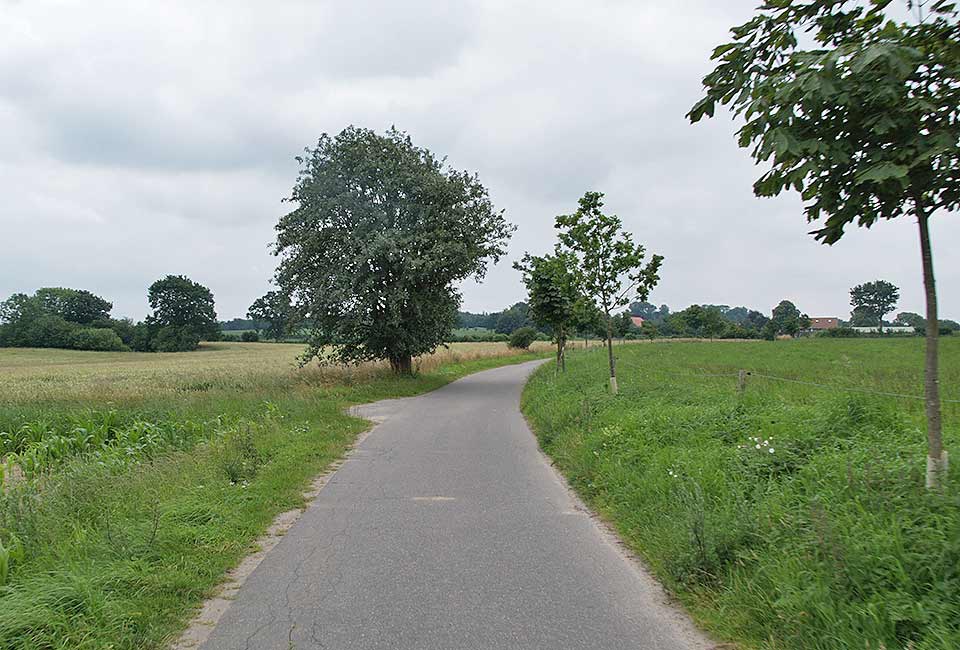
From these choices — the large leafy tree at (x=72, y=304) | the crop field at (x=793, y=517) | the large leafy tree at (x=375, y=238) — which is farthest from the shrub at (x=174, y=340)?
the crop field at (x=793, y=517)

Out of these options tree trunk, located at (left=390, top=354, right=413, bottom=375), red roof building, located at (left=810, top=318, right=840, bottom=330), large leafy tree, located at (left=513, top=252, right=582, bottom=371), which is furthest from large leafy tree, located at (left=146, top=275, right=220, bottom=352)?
red roof building, located at (left=810, top=318, right=840, bottom=330)

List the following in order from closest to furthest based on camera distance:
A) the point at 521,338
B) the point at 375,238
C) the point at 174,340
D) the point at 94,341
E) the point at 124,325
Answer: the point at 375,238
the point at 521,338
the point at 94,341
the point at 174,340
the point at 124,325

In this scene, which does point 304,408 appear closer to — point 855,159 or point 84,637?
point 84,637

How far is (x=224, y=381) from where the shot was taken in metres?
24.0

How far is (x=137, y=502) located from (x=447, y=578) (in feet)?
12.3

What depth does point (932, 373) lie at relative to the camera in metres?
4.20

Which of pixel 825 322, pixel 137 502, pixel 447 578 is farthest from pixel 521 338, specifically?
pixel 825 322

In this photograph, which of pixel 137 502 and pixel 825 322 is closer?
pixel 137 502

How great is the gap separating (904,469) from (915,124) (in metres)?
2.52

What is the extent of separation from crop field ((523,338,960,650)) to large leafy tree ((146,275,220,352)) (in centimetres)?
8215

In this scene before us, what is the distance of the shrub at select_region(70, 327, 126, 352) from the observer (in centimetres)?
7812

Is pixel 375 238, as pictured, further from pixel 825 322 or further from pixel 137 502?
pixel 825 322

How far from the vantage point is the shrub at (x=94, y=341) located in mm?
78125

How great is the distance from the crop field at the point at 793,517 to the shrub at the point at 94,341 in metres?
85.1
